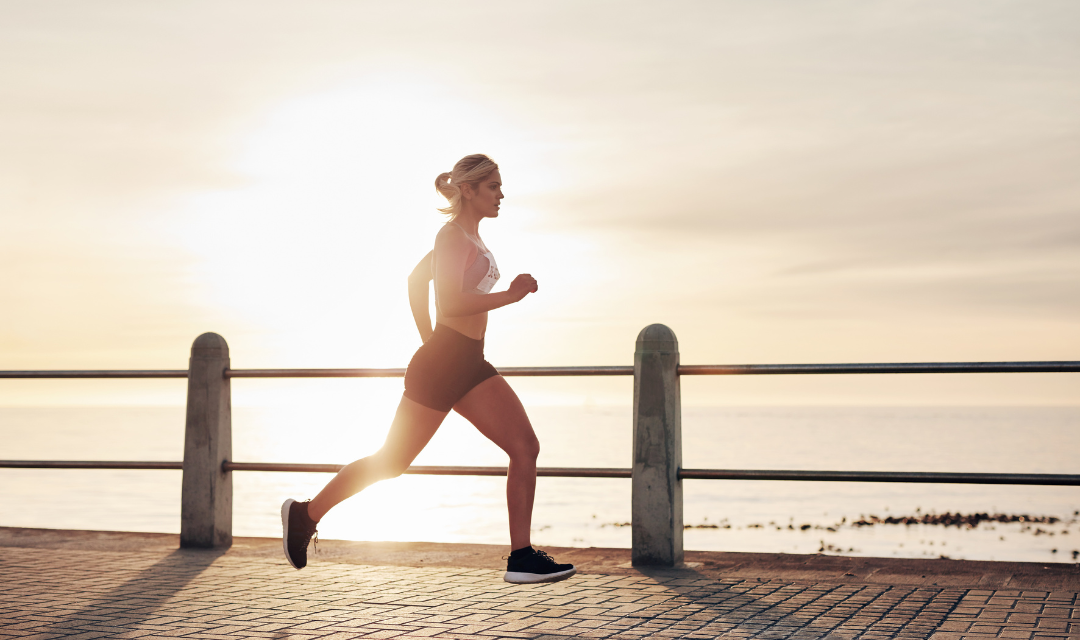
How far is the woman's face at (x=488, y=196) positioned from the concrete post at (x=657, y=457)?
78.0 inches

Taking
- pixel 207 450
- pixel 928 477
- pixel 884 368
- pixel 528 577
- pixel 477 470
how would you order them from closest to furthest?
Answer: pixel 528 577 < pixel 928 477 < pixel 884 368 < pixel 477 470 < pixel 207 450

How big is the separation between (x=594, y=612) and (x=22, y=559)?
398 cm

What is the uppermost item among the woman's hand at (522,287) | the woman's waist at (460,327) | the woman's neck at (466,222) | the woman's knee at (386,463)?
the woman's neck at (466,222)

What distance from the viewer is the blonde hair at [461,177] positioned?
5.16 m

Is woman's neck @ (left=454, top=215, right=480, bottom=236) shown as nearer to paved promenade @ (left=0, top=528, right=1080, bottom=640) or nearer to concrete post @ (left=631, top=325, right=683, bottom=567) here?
paved promenade @ (left=0, top=528, right=1080, bottom=640)

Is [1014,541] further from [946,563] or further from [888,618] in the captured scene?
[888,618]

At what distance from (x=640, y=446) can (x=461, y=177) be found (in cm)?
240

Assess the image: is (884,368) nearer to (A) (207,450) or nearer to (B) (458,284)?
(B) (458,284)

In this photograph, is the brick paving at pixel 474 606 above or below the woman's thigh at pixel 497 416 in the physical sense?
below

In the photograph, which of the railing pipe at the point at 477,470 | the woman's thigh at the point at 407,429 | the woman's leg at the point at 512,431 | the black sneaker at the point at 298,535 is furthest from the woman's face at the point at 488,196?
the railing pipe at the point at 477,470

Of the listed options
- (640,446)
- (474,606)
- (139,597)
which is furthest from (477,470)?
(139,597)

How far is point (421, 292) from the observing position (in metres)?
5.29

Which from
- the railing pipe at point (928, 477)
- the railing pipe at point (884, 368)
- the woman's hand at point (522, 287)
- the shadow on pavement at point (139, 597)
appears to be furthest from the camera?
the railing pipe at point (884, 368)

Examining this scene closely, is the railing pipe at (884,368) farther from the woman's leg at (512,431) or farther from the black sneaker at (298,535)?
the black sneaker at (298,535)
